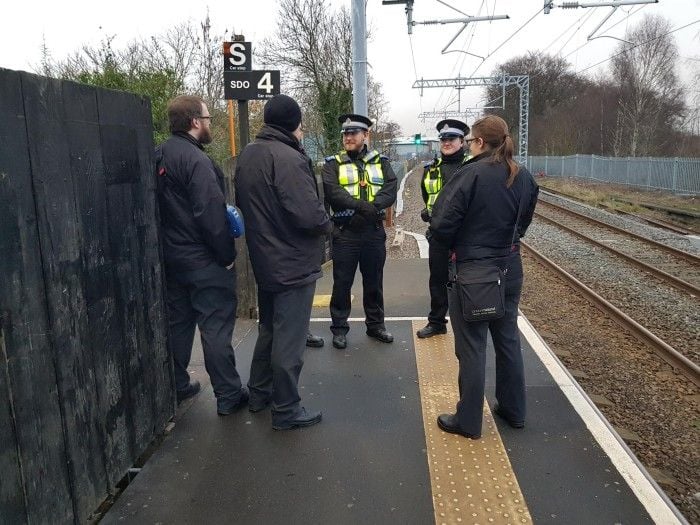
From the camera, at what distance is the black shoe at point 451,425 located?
10.5ft

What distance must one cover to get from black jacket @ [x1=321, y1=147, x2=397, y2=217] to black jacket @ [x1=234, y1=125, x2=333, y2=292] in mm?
1224

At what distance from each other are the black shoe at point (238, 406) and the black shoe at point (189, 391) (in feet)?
1.09

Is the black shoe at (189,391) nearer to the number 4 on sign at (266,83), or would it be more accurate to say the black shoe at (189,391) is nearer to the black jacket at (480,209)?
the black jacket at (480,209)

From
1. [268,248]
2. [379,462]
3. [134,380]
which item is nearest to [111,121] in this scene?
[268,248]

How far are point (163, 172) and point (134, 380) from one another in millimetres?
1153

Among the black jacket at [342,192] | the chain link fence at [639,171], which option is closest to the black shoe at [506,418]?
the black jacket at [342,192]

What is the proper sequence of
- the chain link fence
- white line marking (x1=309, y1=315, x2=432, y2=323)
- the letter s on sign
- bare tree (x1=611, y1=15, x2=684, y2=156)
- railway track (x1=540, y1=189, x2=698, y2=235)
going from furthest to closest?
bare tree (x1=611, y1=15, x2=684, y2=156)
the chain link fence
railway track (x1=540, y1=189, x2=698, y2=235)
the letter s on sign
white line marking (x1=309, y1=315, x2=432, y2=323)

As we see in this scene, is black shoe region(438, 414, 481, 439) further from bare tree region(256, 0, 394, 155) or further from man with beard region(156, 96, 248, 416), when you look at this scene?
bare tree region(256, 0, 394, 155)

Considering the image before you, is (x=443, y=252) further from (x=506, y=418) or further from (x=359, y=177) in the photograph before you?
(x=506, y=418)

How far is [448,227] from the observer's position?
311 centimetres

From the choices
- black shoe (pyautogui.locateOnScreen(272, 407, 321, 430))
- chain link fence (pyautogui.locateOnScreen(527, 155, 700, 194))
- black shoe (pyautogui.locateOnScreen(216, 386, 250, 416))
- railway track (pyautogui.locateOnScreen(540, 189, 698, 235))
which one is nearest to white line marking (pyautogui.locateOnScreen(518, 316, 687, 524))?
black shoe (pyautogui.locateOnScreen(272, 407, 321, 430))

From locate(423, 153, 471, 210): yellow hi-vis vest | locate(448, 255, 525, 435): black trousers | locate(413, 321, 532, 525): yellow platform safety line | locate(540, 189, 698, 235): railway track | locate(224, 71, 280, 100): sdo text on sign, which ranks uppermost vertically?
locate(224, 71, 280, 100): sdo text on sign

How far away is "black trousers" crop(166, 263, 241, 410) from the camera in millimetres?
3312

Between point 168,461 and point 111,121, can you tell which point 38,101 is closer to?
point 111,121
